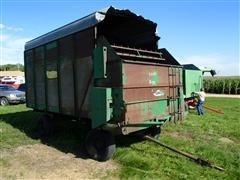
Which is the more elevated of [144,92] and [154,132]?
[144,92]

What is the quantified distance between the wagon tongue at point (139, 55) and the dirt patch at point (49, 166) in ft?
8.24

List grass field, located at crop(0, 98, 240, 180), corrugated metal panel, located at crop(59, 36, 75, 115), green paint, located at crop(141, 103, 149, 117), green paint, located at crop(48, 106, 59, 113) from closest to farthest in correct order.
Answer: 1. grass field, located at crop(0, 98, 240, 180)
2. green paint, located at crop(141, 103, 149, 117)
3. corrugated metal panel, located at crop(59, 36, 75, 115)
4. green paint, located at crop(48, 106, 59, 113)

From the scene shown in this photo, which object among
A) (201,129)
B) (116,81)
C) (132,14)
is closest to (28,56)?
(132,14)

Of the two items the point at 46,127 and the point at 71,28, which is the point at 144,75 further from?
the point at 46,127

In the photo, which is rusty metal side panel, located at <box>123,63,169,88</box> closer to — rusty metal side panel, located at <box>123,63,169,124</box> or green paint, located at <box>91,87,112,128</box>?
rusty metal side panel, located at <box>123,63,169,124</box>

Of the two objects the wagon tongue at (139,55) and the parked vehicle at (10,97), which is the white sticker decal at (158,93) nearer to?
the wagon tongue at (139,55)

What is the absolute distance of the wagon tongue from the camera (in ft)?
26.4

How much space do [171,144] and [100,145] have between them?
2252 millimetres

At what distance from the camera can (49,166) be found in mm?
7523

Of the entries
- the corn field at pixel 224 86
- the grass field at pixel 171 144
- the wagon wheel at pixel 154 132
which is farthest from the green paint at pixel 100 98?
the corn field at pixel 224 86

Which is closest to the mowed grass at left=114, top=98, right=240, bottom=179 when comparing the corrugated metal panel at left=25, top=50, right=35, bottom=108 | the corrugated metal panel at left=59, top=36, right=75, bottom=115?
the corrugated metal panel at left=59, top=36, right=75, bottom=115

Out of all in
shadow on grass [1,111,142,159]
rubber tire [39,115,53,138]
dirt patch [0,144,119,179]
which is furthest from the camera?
rubber tire [39,115,53,138]

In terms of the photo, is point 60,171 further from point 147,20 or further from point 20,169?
point 147,20

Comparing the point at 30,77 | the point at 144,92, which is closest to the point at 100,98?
the point at 144,92
